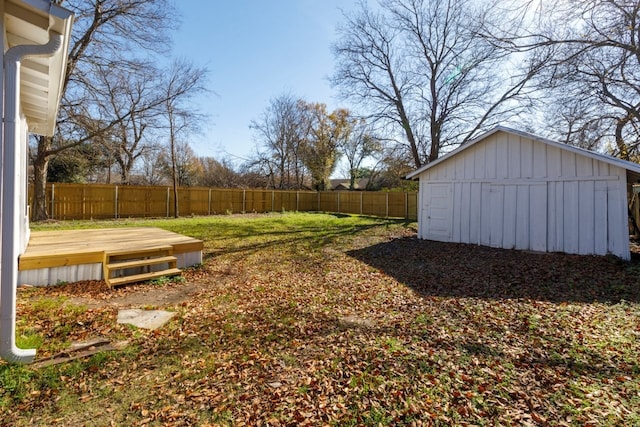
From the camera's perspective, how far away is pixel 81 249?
489cm

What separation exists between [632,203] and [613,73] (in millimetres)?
4295

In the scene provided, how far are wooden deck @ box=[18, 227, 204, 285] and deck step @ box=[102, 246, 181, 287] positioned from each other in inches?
4.4

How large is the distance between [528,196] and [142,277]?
30.8 feet

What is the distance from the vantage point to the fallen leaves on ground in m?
2.11

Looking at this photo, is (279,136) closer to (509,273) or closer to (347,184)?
(347,184)

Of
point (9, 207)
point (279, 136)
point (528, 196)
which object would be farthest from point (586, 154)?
point (279, 136)

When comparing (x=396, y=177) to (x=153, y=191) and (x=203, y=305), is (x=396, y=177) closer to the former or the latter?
(x=153, y=191)

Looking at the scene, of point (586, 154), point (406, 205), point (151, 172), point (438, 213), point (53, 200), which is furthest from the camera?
point (151, 172)

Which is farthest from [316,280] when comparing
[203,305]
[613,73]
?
[613,73]

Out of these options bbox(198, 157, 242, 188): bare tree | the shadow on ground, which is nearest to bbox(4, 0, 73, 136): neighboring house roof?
the shadow on ground

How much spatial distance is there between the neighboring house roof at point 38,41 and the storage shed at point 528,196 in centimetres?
958

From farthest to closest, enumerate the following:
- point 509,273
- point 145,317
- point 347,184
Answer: point 347,184 < point 509,273 < point 145,317

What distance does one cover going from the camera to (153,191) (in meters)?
15.8

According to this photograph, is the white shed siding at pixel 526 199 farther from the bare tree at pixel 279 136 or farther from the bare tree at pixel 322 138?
the bare tree at pixel 279 136
